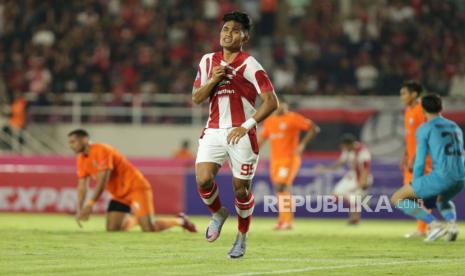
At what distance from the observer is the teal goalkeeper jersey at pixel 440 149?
14.0 m

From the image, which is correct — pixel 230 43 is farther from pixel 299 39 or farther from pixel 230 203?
pixel 299 39

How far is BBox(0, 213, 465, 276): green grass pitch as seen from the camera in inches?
414

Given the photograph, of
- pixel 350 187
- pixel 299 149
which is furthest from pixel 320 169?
pixel 299 149

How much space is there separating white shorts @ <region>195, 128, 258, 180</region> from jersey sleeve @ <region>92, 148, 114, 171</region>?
505 cm

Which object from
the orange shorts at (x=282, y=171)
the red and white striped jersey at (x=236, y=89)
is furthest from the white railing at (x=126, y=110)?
the red and white striped jersey at (x=236, y=89)

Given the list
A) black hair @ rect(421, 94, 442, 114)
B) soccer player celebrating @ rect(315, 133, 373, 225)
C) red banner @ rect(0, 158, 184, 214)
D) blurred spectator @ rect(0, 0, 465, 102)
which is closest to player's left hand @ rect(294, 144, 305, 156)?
soccer player celebrating @ rect(315, 133, 373, 225)

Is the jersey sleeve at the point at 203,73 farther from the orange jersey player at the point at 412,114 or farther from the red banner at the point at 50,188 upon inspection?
the red banner at the point at 50,188

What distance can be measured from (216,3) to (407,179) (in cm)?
1550

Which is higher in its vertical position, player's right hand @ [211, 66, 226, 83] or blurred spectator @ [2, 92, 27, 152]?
player's right hand @ [211, 66, 226, 83]

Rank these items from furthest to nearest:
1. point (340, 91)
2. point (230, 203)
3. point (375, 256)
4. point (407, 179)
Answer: point (340, 91) < point (230, 203) < point (407, 179) < point (375, 256)

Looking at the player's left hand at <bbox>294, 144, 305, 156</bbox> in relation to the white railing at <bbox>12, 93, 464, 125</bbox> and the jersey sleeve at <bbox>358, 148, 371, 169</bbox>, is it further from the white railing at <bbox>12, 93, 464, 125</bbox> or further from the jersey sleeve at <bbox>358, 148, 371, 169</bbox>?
the white railing at <bbox>12, 93, 464, 125</bbox>

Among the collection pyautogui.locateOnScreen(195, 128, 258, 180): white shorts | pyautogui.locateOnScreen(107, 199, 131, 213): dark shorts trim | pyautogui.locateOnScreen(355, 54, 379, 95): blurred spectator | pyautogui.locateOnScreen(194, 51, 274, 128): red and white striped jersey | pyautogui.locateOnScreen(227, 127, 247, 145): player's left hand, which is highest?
pyautogui.locateOnScreen(194, 51, 274, 128): red and white striped jersey

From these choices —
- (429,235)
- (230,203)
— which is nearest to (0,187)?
(230,203)

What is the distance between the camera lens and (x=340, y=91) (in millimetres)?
27656
